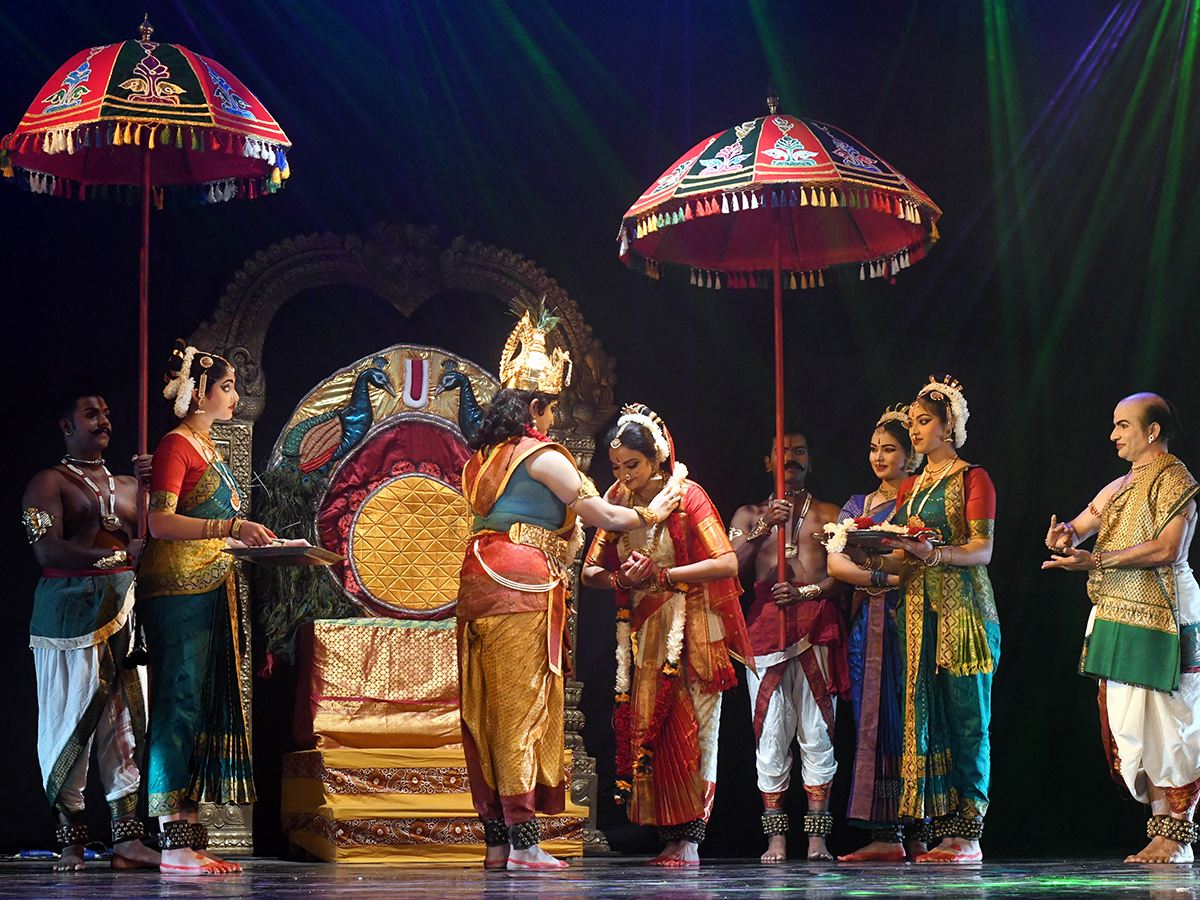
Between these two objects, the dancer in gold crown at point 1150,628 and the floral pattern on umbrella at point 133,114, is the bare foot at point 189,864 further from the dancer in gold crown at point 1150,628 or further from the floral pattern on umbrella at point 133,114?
the dancer in gold crown at point 1150,628

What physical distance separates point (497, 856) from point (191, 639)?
125 cm

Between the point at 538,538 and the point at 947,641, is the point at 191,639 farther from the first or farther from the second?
the point at 947,641

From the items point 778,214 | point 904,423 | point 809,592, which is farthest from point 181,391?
point 904,423

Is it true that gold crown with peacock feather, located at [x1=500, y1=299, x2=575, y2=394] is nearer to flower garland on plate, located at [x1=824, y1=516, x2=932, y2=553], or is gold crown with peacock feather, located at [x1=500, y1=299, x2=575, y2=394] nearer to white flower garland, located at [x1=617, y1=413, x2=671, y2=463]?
white flower garland, located at [x1=617, y1=413, x2=671, y2=463]

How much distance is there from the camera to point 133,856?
5.21 meters

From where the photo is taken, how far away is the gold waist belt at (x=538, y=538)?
4.85 meters

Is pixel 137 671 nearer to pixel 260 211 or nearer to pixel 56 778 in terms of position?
pixel 56 778

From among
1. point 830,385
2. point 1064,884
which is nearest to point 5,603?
point 830,385

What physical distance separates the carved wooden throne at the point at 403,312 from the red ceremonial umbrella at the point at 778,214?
822 millimetres

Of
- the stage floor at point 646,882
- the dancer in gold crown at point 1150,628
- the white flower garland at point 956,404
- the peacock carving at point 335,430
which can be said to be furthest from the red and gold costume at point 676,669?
the peacock carving at point 335,430

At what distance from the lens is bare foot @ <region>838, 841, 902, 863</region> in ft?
19.3

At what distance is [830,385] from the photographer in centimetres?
762

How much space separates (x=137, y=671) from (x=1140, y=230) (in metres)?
5.13

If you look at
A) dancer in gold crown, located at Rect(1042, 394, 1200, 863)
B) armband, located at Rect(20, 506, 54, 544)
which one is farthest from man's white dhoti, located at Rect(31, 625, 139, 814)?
dancer in gold crown, located at Rect(1042, 394, 1200, 863)
